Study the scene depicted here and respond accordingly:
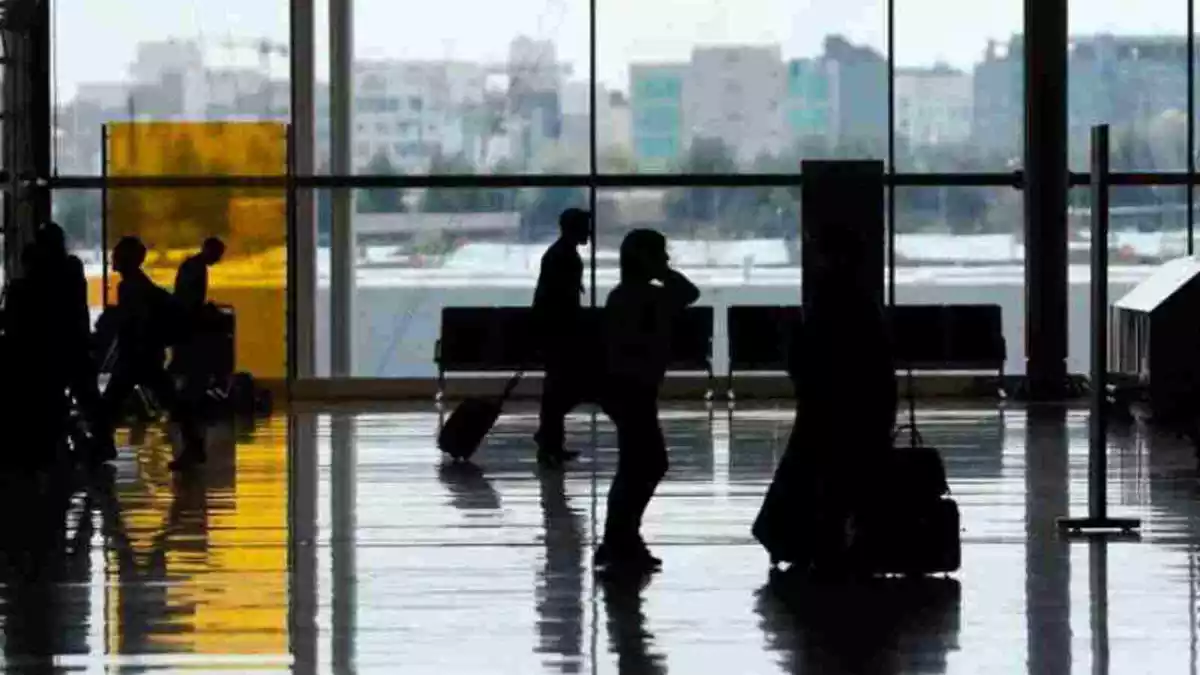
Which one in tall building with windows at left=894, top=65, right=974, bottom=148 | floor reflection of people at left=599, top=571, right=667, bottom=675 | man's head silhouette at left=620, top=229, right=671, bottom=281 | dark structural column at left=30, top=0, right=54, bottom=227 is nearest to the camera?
floor reflection of people at left=599, top=571, right=667, bottom=675

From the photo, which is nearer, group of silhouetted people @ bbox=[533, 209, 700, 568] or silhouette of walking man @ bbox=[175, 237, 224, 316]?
group of silhouetted people @ bbox=[533, 209, 700, 568]

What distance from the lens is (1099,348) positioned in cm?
1325

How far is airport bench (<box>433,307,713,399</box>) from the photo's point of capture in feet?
79.1

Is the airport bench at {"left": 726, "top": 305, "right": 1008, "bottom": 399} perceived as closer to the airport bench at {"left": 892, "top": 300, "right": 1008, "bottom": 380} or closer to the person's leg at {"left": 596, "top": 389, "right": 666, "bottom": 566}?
the airport bench at {"left": 892, "top": 300, "right": 1008, "bottom": 380}

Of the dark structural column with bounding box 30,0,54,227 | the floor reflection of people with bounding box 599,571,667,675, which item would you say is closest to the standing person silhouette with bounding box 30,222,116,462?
the floor reflection of people with bounding box 599,571,667,675

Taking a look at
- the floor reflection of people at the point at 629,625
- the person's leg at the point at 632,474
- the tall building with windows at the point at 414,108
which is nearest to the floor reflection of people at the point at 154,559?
the floor reflection of people at the point at 629,625

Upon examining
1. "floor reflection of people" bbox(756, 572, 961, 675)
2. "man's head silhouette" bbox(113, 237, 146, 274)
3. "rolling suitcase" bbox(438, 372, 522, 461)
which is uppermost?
"man's head silhouette" bbox(113, 237, 146, 274)

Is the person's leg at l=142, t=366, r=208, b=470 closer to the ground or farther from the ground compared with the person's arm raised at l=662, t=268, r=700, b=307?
closer to the ground

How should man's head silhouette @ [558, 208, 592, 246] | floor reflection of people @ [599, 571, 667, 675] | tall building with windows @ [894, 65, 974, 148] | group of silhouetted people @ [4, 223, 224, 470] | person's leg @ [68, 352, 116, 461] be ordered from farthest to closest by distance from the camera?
tall building with windows @ [894, 65, 974, 148]
person's leg @ [68, 352, 116, 461]
group of silhouetted people @ [4, 223, 224, 470]
man's head silhouette @ [558, 208, 592, 246]
floor reflection of people @ [599, 571, 667, 675]

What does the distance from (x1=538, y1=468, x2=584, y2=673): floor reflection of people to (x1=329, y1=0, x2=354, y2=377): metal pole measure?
10.6m

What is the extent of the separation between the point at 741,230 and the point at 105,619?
18.1m

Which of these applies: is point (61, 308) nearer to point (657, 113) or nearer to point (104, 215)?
point (104, 215)

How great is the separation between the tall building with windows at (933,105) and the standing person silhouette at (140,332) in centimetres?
1153

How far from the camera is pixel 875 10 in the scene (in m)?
26.4
